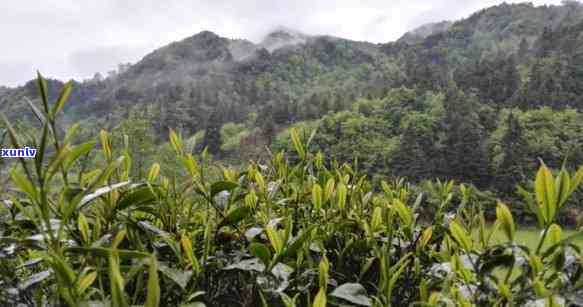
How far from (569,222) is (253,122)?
28.1 m

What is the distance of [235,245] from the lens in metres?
0.75

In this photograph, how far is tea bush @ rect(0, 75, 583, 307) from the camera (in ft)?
1.49

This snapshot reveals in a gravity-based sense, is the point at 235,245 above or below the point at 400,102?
above

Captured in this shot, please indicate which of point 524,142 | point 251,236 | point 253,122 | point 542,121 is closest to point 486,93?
point 542,121

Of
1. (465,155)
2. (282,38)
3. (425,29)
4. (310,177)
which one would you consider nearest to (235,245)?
(310,177)

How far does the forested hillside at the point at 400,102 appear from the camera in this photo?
87.0 feet

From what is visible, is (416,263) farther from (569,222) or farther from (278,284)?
(569,222)

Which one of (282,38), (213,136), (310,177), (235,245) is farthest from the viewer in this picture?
(282,38)

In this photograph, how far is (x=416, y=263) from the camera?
0.71m

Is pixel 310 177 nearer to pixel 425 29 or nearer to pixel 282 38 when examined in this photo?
pixel 282 38

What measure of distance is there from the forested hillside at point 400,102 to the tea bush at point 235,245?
0.12 m

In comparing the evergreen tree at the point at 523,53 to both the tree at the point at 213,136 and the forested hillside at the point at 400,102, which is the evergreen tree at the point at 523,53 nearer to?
the forested hillside at the point at 400,102

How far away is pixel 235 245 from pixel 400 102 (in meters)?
37.4

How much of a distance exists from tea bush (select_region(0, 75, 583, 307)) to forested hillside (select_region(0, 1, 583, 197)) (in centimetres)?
12
